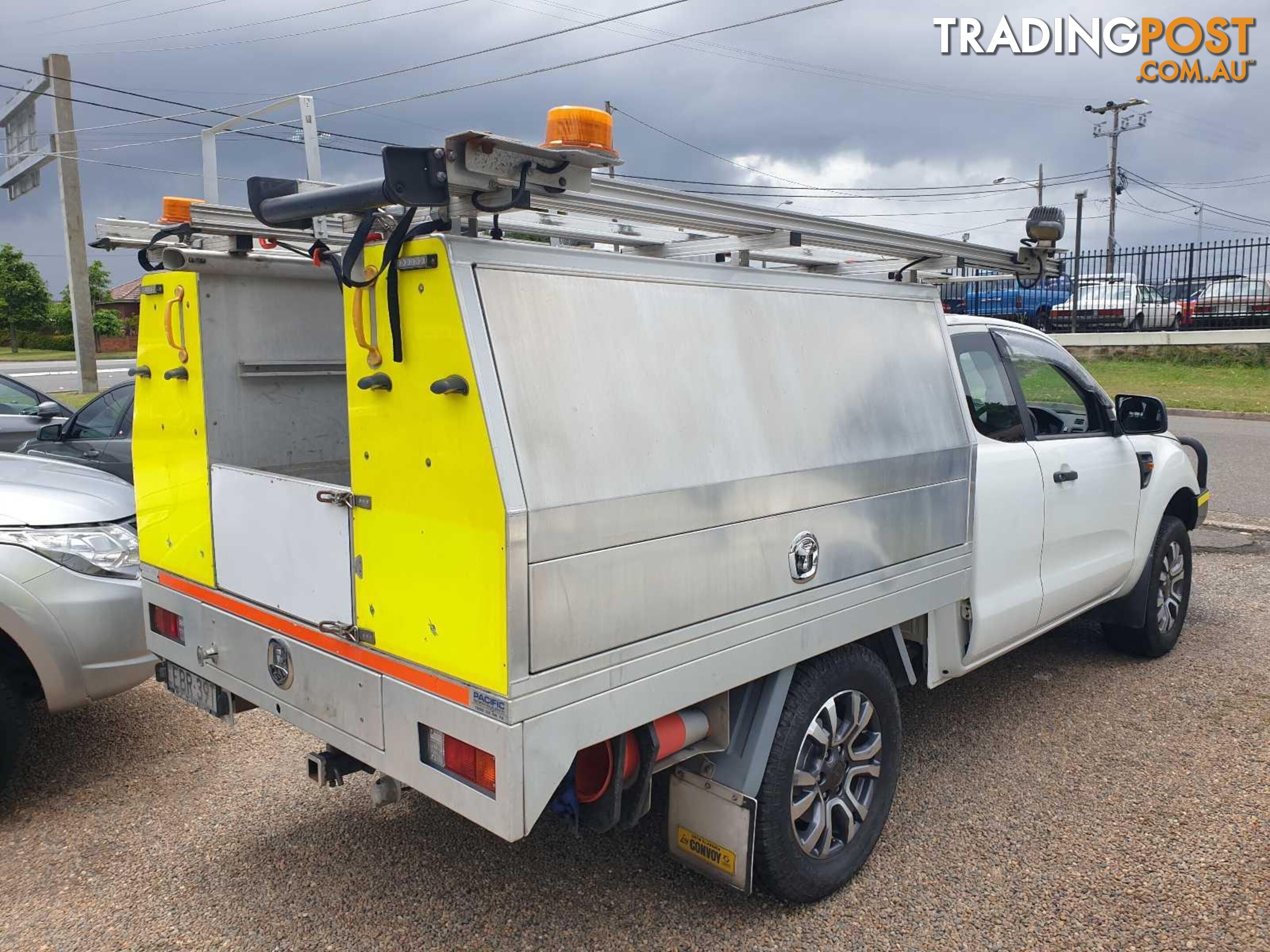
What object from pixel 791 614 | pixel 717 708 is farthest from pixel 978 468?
pixel 717 708

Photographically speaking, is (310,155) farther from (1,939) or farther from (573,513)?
(1,939)

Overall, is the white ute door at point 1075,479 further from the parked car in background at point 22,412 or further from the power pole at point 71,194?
the power pole at point 71,194

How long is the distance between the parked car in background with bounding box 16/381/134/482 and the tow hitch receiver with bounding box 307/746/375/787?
4966 millimetres

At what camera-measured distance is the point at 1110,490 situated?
16.2 feet

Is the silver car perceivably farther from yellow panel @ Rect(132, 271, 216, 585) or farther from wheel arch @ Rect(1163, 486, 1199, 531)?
wheel arch @ Rect(1163, 486, 1199, 531)

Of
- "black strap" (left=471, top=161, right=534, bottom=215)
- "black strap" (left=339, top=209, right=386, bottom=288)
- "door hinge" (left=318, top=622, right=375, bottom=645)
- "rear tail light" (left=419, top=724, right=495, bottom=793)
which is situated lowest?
"rear tail light" (left=419, top=724, right=495, bottom=793)

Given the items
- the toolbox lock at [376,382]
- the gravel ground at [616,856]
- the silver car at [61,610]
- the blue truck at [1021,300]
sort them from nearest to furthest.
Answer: the toolbox lock at [376,382]
the gravel ground at [616,856]
the silver car at [61,610]
the blue truck at [1021,300]

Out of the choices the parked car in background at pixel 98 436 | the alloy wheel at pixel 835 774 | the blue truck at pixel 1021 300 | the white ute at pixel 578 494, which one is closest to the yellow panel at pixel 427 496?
the white ute at pixel 578 494

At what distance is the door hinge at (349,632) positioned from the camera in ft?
Result: 9.02

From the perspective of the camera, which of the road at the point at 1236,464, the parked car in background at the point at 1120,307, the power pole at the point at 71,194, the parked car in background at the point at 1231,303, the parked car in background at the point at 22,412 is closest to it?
the parked car in background at the point at 22,412

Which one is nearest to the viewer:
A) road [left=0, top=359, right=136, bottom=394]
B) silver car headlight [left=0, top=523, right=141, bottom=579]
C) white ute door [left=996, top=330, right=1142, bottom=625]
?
silver car headlight [left=0, top=523, right=141, bottom=579]

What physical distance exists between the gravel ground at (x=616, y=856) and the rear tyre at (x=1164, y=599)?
2.22 feet

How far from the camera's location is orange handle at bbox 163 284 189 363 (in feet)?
11.0

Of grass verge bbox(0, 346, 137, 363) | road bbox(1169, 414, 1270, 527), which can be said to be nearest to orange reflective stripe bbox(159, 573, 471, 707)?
road bbox(1169, 414, 1270, 527)
